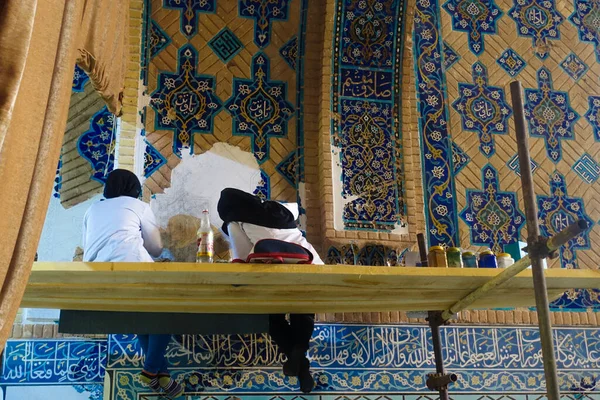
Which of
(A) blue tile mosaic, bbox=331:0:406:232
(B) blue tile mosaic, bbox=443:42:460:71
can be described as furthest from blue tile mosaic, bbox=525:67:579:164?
(A) blue tile mosaic, bbox=331:0:406:232

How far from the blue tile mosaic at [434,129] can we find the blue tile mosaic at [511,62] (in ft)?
1.81

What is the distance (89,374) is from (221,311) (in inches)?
40.7

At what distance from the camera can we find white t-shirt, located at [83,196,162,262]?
4.72 metres

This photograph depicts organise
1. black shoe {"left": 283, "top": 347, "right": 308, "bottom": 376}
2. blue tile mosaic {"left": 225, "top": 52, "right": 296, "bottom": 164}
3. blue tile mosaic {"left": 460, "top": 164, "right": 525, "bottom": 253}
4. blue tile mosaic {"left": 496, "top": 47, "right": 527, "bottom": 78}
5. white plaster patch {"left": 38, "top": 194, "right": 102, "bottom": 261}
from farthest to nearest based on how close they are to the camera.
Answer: blue tile mosaic {"left": 496, "top": 47, "right": 527, "bottom": 78} → blue tile mosaic {"left": 460, "top": 164, "right": 525, "bottom": 253} → blue tile mosaic {"left": 225, "top": 52, "right": 296, "bottom": 164} → white plaster patch {"left": 38, "top": 194, "right": 102, "bottom": 261} → black shoe {"left": 283, "top": 347, "right": 308, "bottom": 376}

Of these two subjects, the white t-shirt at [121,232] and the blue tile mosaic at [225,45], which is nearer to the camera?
the white t-shirt at [121,232]

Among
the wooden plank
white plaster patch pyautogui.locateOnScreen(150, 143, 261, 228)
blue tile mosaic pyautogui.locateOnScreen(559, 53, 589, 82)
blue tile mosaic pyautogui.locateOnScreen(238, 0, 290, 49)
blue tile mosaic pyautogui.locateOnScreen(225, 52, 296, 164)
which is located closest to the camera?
the wooden plank

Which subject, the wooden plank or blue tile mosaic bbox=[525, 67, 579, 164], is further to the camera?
blue tile mosaic bbox=[525, 67, 579, 164]

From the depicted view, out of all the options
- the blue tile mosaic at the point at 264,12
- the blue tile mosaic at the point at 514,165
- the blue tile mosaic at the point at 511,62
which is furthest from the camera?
the blue tile mosaic at the point at 511,62

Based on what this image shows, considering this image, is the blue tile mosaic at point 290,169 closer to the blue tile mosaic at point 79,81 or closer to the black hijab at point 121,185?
the black hijab at point 121,185

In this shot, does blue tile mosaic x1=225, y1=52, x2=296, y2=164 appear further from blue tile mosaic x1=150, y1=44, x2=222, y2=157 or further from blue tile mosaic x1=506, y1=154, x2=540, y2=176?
blue tile mosaic x1=506, y1=154, x2=540, y2=176

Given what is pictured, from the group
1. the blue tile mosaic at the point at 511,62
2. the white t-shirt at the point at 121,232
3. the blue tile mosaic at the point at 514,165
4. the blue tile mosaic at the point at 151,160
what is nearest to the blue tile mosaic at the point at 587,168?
the blue tile mosaic at the point at 514,165

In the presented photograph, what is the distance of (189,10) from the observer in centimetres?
620

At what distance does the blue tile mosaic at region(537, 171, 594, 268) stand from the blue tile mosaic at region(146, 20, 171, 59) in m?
3.10

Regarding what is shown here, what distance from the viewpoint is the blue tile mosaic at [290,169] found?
5.98 meters
